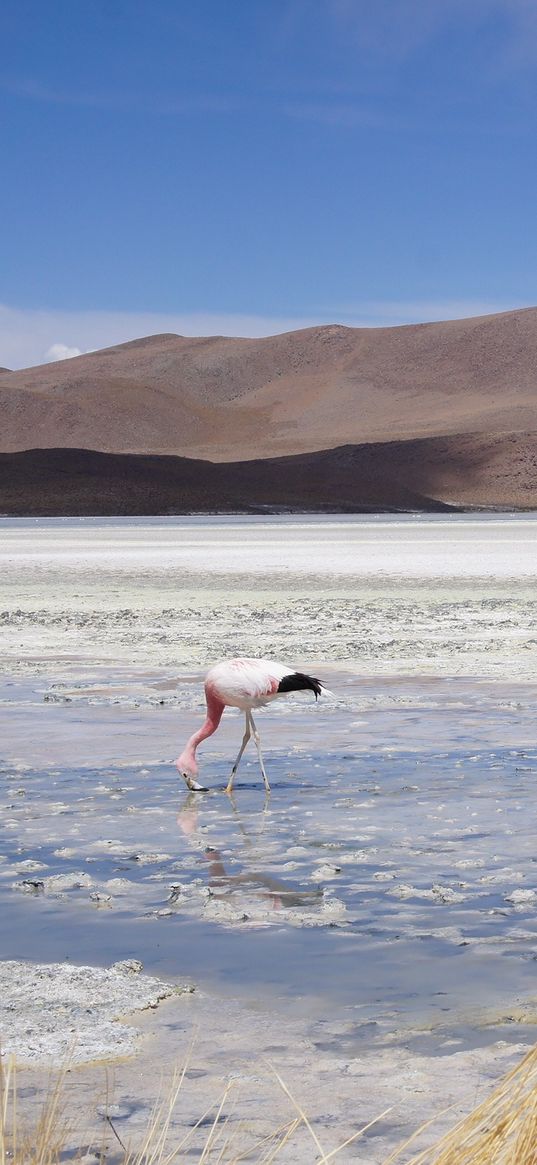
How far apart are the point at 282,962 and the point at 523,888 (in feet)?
4.23

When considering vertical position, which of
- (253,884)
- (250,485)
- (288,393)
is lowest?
(253,884)

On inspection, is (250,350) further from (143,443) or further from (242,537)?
(242,537)

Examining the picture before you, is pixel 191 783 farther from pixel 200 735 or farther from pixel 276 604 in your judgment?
pixel 276 604

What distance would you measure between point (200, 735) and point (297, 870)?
176 centimetres

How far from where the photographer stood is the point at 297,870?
6.19m

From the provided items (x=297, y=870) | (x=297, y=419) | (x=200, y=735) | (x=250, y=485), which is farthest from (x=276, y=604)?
(x=297, y=419)

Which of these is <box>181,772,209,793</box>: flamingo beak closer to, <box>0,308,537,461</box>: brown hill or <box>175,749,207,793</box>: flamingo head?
<box>175,749,207,793</box>: flamingo head

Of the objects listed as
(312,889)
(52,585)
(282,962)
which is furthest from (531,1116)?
(52,585)

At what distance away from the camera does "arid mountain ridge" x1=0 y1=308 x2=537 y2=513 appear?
88312 millimetres

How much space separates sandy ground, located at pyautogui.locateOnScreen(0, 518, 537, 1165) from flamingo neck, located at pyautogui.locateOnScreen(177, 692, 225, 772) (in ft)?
0.71

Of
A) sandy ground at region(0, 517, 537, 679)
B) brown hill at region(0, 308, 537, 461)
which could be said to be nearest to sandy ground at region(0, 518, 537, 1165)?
sandy ground at region(0, 517, 537, 679)

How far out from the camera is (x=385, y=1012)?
439 centimetres

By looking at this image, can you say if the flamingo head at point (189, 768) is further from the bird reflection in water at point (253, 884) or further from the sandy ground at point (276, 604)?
the sandy ground at point (276, 604)

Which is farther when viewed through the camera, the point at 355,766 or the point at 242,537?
the point at 242,537
